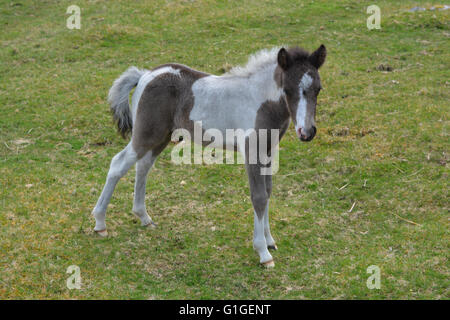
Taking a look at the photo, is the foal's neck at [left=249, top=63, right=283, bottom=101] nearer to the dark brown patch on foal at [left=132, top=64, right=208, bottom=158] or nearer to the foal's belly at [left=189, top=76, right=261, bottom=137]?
the foal's belly at [left=189, top=76, right=261, bottom=137]

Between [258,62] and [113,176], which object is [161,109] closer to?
[113,176]

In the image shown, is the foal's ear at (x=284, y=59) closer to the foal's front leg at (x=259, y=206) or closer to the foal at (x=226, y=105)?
the foal at (x=226, y=105)

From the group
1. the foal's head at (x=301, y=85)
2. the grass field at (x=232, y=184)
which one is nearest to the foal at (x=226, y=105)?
the foal's head at (x=301, y=85)

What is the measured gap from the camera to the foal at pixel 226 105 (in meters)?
5.69

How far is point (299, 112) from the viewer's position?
5547 mm

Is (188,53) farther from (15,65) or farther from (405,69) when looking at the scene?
(405,69)

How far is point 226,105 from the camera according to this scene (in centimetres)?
630

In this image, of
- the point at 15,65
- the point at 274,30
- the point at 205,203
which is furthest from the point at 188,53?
the point at 205,203

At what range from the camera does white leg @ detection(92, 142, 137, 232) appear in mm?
6625

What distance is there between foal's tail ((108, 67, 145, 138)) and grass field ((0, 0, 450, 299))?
153cm

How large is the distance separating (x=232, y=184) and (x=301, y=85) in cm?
328

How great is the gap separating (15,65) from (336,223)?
10492mm

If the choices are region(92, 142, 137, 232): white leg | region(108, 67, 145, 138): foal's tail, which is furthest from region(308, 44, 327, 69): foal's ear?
region(92, 142, 137, 232): white leg

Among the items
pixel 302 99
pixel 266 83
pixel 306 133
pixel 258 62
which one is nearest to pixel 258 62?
pixel 258 62
